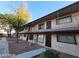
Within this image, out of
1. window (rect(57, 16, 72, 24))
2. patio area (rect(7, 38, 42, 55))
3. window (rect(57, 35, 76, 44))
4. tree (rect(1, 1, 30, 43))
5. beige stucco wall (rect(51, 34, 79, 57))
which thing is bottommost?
patio area (rect(7, 38, 42, 55))

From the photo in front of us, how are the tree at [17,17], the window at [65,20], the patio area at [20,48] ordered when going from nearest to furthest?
1. the window at [65,20]
2. the patio area at [20,48]
3. the tree at [17,17]

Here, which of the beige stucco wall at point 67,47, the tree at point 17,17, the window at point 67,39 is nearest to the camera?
the beige stucco wall at point 67,47

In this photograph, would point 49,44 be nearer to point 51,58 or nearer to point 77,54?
point 77,54

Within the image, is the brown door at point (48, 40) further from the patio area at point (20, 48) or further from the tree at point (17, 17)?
the tree at point (17, 17)

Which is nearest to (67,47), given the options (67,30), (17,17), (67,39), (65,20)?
(67,39)

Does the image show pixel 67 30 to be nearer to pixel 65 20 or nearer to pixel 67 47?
pixel 67 47

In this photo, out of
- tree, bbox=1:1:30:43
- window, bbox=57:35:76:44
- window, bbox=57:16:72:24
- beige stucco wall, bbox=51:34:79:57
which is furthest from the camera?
tree, bbox=1:1:30:43

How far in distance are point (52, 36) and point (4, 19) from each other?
1031 cm

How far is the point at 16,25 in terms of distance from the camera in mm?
17062

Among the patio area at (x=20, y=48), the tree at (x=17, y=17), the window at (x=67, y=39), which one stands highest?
the tree at (x=17, y=17)

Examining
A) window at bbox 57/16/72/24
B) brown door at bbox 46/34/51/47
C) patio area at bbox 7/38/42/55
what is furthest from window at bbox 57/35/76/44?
patio area at bbox 7/38/42/55

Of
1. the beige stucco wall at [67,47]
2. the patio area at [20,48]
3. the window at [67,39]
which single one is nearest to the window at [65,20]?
the window at [67,39]

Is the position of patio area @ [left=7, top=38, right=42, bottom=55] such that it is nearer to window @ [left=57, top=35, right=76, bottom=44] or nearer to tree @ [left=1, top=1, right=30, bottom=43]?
window @ [left=57, top=35, right=76, bottom=44]

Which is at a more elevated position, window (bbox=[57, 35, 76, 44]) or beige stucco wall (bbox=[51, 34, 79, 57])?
window (bbox=[57, 35, 76, 44])
